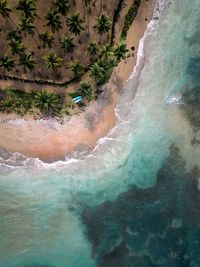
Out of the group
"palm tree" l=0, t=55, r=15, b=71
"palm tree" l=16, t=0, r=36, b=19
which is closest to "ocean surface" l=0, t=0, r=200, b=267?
"palm tree" l=0, t=55, r=15, b=71

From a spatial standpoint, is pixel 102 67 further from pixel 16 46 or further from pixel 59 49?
pixel 16 46

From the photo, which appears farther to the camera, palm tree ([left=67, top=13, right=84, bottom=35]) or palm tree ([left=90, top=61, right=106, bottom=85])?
palm tree ([left=67, top=13, right=84, bottom=35])

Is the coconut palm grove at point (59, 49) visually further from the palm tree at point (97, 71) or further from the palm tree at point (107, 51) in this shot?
the palm tree at point (97, 71)

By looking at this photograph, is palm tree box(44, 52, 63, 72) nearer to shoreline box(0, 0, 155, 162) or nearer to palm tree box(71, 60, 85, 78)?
palm tree box(71, 60, 85, 78)

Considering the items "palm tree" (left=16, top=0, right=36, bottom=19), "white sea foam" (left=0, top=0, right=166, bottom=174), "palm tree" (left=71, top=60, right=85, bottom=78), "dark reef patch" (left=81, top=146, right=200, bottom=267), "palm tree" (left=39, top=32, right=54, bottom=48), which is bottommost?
"dark reef patch" (left=81, top=146, right=200, bottom=267)

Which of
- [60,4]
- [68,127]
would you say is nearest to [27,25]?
[60,4]

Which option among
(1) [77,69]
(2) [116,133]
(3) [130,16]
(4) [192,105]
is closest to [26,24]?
(1) [77,69]

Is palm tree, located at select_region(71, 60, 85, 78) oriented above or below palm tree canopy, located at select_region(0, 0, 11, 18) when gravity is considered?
below
